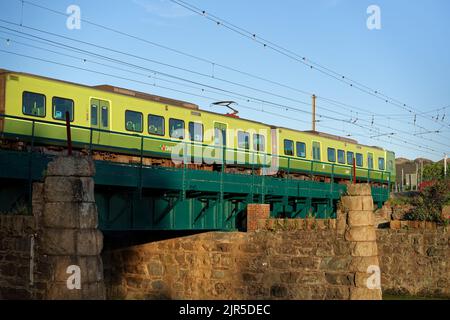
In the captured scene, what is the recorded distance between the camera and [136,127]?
24.6m

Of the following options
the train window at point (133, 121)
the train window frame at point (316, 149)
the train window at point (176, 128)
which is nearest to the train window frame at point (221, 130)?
the train window at point (176, 128)

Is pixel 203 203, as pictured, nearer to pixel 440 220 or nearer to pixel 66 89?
pixel 66 89

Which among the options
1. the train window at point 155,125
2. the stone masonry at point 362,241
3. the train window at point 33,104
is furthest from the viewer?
the train window at point 155,125

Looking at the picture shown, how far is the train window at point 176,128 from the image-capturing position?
2634cm

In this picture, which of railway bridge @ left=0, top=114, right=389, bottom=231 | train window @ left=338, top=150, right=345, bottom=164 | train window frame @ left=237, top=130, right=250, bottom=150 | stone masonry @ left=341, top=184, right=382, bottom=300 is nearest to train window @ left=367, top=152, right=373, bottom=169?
train window @ left=338, top=150, right=345, bottom=164

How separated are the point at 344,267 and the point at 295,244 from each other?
215 cm

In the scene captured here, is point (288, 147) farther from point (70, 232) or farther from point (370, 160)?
point (70, 232)

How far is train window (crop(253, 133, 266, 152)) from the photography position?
32.2 metres

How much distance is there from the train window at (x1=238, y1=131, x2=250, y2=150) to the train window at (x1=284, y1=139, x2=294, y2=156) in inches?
137

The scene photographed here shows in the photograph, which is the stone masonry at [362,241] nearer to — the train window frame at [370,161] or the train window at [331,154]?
the train window at [331,154]

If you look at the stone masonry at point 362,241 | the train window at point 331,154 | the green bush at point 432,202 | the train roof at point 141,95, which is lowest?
the stone masonry at point 362,241

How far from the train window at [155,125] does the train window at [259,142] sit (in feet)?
24.3

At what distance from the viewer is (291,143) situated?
116ft

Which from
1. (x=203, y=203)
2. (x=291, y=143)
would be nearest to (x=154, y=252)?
(x=203, y=203)
